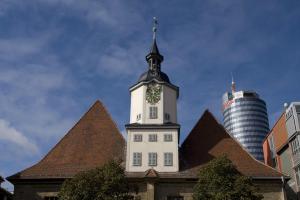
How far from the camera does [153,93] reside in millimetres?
41219

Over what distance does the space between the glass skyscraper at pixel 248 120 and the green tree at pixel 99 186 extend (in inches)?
4979

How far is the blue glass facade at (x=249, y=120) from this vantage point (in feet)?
505

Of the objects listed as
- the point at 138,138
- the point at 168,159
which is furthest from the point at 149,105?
the point at 168,159

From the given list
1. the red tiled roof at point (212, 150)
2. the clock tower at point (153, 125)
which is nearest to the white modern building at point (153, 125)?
the clock tower at point (153, 125)

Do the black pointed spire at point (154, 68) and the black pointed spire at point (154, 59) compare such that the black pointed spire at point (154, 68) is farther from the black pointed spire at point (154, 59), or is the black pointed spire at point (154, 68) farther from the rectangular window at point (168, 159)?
the rectangular window at point (168, 159)

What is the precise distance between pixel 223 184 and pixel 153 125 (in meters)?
12.9

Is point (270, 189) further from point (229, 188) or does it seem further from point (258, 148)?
point (258, 148)

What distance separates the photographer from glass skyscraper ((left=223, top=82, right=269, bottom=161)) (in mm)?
153875

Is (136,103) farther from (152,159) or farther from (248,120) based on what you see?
(248,120)

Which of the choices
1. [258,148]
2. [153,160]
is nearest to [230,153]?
[153,160]

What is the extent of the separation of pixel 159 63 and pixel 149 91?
4.73m

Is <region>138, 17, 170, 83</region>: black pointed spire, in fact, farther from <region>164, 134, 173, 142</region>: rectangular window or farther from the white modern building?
<region>164, 134, 173, 142</region>: rectangular window

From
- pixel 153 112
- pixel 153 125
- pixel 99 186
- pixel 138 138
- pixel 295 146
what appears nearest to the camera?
pixel 99 186

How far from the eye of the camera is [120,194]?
28625 millimetres
